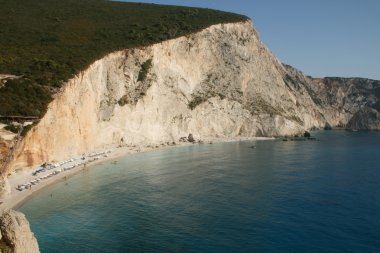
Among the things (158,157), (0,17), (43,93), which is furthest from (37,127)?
(0,17)

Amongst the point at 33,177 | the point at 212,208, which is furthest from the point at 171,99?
the point at 212,208

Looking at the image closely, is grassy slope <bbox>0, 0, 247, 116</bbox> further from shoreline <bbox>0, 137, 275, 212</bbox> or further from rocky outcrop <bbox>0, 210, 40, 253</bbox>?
rocky outcrop <bbox>0, 210, 40, 253</bbox>

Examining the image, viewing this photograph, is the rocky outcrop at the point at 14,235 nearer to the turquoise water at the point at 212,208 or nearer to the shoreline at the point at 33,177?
the turquoise water at the point at 212,208

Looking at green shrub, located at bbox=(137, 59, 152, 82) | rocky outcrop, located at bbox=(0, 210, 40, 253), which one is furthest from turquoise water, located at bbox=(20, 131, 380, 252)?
green shrub, located at bbox=(137, 59, 152, 82)

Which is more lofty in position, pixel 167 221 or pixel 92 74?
pixel 92 74

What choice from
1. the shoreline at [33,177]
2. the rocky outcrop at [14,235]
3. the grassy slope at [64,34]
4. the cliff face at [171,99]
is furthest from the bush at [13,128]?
the rocky outcrop at [14,235]

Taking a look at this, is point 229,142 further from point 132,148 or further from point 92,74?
point 92,74

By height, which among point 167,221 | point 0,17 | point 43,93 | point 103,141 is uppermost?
point 0,17
